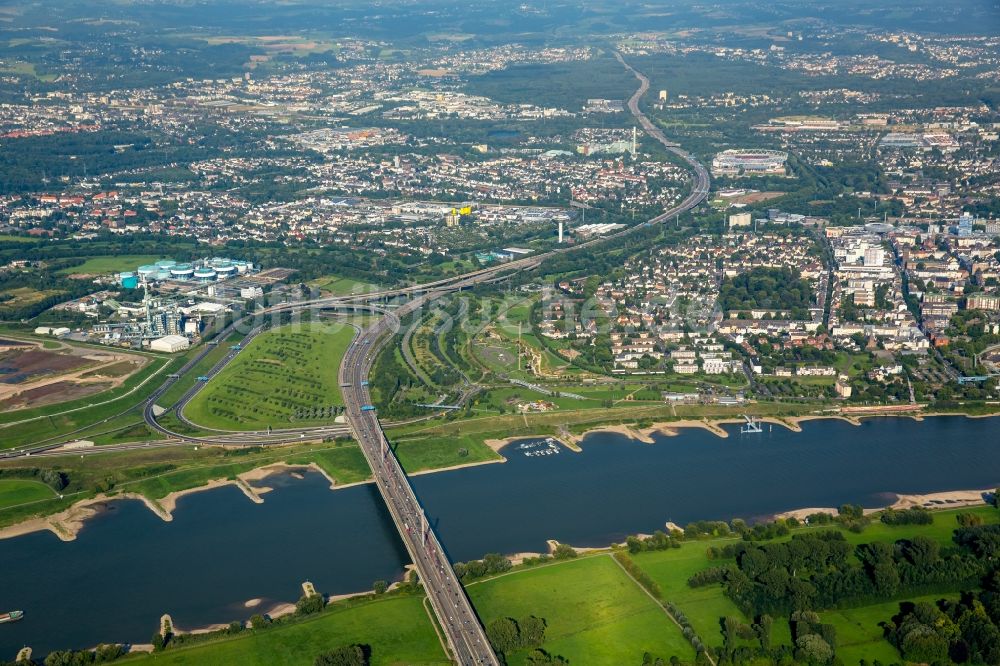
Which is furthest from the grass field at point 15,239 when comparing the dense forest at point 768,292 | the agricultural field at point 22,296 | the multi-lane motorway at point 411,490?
the dense forest at point 768,292

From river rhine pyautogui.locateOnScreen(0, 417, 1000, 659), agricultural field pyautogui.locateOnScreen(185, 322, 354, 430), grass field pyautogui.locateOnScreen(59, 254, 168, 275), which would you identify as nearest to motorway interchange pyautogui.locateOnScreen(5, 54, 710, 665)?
agricultural field pyautogui.locateOnScreen(185, 322, 354, 430)

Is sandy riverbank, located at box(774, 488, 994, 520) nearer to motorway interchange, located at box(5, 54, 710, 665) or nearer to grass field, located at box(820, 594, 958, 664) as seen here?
grass field, located at box(820, 594, 958, 664)

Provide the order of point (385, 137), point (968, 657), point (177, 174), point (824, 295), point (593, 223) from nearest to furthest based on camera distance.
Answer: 1. point (968, 657)
2. point (824, 295)
3. point (593, 223)
4. point (177, 174)
5. point (385, 137)

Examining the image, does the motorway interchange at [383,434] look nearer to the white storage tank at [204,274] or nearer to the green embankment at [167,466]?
the green embankment at [167,466]

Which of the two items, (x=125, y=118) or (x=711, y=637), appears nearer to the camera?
(x=711, y=637)

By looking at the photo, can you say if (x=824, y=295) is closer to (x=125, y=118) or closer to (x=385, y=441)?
(x=385, y=441)

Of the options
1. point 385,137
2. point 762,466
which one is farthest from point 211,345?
point 385,137
